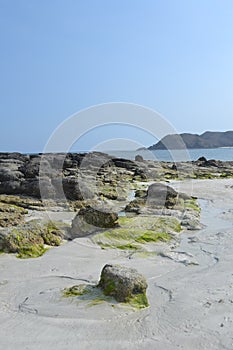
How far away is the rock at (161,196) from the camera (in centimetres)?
1370

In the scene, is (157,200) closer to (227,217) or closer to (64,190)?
(227,217)

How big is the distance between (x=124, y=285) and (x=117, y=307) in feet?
1.01

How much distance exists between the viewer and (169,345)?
4070 millimetres

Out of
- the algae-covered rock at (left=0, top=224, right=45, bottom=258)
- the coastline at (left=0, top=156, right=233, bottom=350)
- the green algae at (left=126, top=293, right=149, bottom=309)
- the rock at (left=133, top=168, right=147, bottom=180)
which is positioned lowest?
the coastline at (left=0, top=156, right=233, bottom=350)

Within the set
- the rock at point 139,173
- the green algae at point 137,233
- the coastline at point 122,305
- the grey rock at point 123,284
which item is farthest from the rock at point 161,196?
the rock at point 139,173

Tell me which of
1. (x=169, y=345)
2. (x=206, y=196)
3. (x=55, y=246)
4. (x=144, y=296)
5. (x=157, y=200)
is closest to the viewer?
(x=169, y=345)

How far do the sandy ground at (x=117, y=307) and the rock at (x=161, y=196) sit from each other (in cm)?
522

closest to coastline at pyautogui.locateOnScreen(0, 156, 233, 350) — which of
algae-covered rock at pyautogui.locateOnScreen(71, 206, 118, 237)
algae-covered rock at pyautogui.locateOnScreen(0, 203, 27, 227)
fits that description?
algae-covered rock at pyautogui.locateOnScreen(71, 206, 118, 237)

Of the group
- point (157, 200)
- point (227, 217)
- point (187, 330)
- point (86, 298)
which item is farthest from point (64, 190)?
point (187, 330)

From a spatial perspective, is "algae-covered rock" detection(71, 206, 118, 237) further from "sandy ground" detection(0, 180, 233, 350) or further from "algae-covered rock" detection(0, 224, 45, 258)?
"algae-covered rock" detection(0, 224, 45, 258)

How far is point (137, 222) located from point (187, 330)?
6.26 metres

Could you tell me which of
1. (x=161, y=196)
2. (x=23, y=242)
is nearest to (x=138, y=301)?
(x=23, y=242)

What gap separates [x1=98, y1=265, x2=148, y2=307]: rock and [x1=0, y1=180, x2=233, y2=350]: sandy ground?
0.19 meters

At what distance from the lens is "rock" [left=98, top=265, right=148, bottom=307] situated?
200 inches
